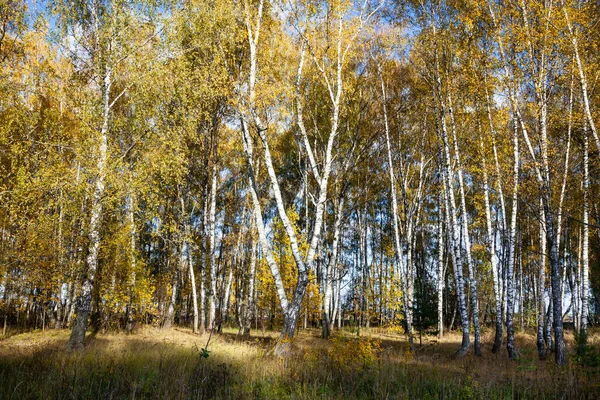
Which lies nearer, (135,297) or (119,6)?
(119,6)

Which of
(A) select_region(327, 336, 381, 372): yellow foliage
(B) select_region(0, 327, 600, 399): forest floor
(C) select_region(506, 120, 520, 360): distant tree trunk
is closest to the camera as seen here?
(B) select_region(0, 327, 600, 399): forest floor

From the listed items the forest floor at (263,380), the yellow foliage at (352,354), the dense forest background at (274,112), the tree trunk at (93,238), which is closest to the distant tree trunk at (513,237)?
the dense forest background at (274,112)

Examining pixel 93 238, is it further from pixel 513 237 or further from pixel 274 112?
pixel 513 237

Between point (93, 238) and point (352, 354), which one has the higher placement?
point (93, 238)

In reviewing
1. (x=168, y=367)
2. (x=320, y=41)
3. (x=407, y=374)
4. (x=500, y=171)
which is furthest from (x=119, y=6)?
(x=500, y=171)

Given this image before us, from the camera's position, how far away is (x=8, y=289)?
14336mm

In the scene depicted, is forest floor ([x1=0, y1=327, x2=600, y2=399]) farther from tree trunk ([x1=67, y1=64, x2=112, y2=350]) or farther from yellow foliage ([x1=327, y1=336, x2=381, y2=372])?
tree trunk ([x1=67, y1=64, x2=112, y2=350])

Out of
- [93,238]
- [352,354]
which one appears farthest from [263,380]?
[93,238]

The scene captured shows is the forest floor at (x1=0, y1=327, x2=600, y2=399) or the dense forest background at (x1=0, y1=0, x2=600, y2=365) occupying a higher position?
the dense forest background at (x1=0, y1=0, x2=600, y2=365)

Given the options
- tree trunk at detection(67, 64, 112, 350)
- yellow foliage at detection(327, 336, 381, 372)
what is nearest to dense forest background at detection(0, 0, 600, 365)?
tree trunk at detection(67, 64, 112, 350)

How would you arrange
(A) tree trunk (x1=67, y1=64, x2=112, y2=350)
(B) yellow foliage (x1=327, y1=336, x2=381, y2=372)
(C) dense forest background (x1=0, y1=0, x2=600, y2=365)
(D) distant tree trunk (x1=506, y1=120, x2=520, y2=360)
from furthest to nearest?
(D) distant tree trunk (x1=506, y1=120, x2=520, y2=360) < (C) dense forest background (x1=0, y1=0, x2=600, y2=365) < (A) tree trunk (x1=67, y1=64, x2=112, y2=350) < (B) yellow foliage (x1=327, y1=336, x2=381, y2=372)

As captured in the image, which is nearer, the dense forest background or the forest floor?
the forest floor

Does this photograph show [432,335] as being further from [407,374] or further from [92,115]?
[92,115]

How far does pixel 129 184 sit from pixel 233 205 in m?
14.4
